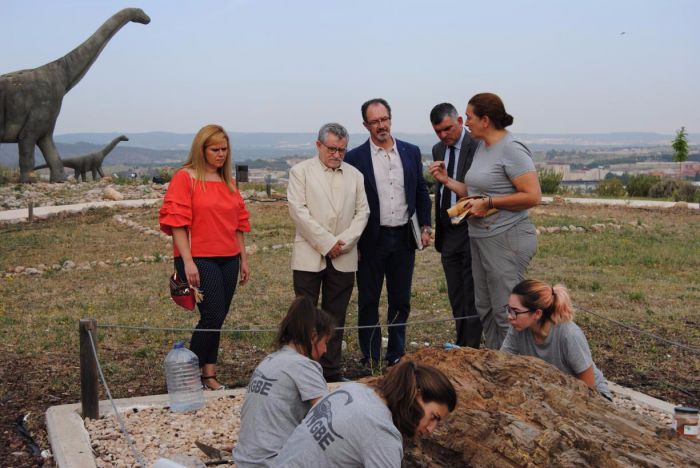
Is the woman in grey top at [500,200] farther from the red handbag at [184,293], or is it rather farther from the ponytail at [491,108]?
the red handbag at [184,293]

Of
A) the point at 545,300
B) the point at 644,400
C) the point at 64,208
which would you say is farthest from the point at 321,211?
the point at 64,208

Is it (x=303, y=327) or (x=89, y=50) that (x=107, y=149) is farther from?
(x=303, y=327)

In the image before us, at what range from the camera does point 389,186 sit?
21.1 ft

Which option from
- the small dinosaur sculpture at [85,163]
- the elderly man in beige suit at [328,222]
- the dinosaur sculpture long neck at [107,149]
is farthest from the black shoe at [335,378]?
the dinosaur sculpture long neck at [107,149]

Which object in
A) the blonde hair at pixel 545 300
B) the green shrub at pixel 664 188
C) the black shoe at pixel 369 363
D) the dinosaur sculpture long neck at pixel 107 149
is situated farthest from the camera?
the dinosaur sculpture long neck at pixel 107 149

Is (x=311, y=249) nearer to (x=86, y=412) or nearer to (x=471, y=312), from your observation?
(x=471, y=312)

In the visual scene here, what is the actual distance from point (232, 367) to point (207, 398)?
1064 millimetres

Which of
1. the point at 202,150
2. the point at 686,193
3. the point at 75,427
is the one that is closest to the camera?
the point at 75,427

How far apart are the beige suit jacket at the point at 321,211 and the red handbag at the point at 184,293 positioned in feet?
2.54

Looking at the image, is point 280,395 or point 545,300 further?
point 545,300

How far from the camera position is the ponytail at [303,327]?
4113 mm

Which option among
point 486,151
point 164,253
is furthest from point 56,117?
point 486,151

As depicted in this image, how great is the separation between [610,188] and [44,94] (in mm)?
16523

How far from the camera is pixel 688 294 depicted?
984 cm
